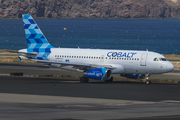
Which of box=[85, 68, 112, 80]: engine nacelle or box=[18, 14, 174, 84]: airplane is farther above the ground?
box=[18, 14, 174, 84]: airplane

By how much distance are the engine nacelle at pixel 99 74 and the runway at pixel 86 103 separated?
17.5 ft

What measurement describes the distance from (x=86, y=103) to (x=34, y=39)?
27858 millimetres

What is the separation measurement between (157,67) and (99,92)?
11.6 metres

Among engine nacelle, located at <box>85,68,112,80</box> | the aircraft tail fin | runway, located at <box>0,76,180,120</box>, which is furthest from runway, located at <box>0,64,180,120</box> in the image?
the aircraft tail fin

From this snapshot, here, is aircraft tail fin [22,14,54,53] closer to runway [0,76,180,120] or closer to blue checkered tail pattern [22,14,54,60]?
blue checkered tail pattern [22,14,54,60]

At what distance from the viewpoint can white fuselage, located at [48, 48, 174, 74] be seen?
1853 inches

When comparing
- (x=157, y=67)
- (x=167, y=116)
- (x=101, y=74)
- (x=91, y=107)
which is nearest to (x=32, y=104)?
(x=91, y=107)

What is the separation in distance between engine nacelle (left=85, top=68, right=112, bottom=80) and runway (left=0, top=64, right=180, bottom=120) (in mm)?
5337

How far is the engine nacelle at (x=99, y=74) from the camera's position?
1849 inches

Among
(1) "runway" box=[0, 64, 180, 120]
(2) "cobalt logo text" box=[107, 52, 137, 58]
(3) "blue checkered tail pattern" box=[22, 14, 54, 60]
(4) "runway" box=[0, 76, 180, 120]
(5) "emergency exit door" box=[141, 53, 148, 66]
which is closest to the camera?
(1) "runway" box=[0, 64, 180, 120]

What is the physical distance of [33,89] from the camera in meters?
40.0

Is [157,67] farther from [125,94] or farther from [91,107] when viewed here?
[91,107]

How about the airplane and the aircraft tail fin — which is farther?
the aircraft tail fin

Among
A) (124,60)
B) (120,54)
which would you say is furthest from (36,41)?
(124,60)
